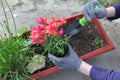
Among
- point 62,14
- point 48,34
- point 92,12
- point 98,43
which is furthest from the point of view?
point 62,14

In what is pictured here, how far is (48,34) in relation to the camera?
4.69 feet

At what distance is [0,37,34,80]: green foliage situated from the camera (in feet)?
4.85

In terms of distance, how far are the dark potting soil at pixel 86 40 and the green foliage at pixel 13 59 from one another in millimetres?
180

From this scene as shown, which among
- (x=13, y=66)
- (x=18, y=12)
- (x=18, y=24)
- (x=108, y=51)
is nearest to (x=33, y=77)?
(x=13, y=66)

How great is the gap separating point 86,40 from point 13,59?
482 mm

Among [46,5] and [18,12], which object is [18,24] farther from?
[46,5]

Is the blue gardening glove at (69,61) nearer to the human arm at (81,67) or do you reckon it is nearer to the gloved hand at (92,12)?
the human arm at (81,67)

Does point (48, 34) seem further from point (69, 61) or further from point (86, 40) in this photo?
point (86, 40)

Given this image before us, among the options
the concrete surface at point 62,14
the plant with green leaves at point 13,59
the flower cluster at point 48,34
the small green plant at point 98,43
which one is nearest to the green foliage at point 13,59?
the plant with green leaves at point 13,59

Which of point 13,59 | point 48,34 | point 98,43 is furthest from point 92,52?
point 13,59

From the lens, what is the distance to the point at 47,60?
1.64 meters

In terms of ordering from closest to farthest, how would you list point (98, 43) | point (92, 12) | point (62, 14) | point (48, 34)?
point (48, 34)
point (92, 12)
point (98, 43)
point (62, 14)

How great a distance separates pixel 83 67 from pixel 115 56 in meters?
0.36

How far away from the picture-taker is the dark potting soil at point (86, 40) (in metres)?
1.69
